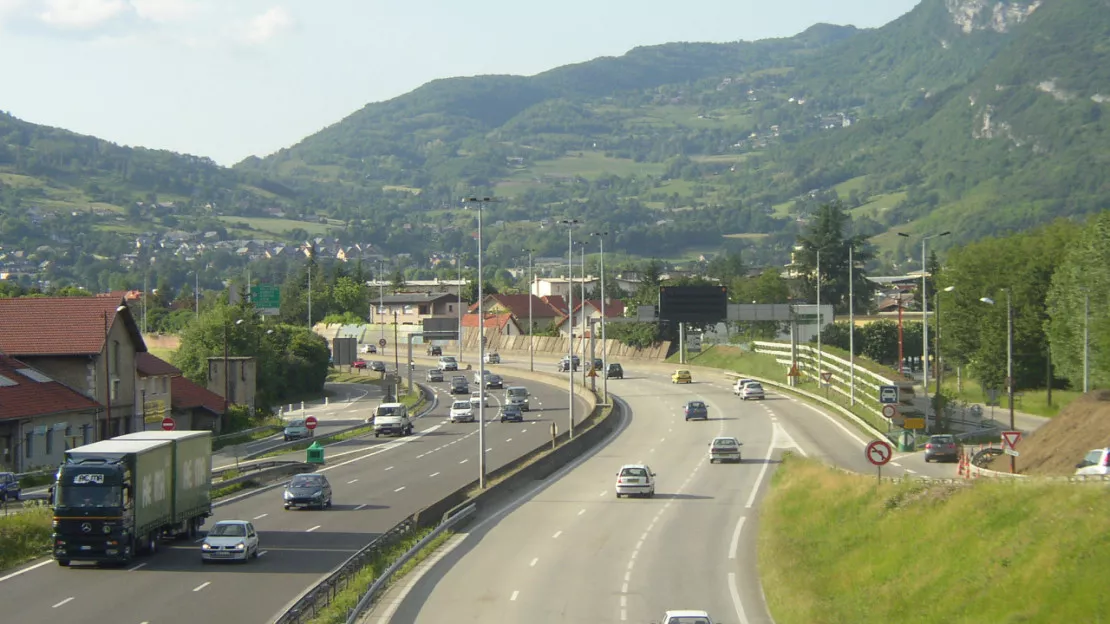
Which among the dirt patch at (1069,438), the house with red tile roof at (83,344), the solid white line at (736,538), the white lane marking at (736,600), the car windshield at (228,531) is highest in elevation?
the house with red tile roof at (83,344)

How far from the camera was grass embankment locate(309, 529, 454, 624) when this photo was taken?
27891 mm

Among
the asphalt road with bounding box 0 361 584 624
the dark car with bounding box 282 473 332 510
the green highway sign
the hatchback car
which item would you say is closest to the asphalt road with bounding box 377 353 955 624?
the hatchback car

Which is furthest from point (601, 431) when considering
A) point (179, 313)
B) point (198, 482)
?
point (179, 313)

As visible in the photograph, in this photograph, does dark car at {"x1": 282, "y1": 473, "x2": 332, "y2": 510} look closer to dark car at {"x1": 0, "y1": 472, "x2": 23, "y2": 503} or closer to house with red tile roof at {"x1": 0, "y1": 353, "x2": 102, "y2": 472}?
dark car at {"x1": 0, "y1": 472, "x2": 23, "y2": 503}

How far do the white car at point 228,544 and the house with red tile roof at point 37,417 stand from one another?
2648 cm

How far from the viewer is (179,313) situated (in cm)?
19500

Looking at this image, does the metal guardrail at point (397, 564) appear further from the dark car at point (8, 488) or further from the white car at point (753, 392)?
the white car at point (753, 392)

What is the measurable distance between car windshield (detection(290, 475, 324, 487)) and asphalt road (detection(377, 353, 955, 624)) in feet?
19.2

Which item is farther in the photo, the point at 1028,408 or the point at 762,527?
the point at 1028,408

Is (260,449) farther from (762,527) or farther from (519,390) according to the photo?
(762,527)

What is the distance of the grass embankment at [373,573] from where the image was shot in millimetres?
27891

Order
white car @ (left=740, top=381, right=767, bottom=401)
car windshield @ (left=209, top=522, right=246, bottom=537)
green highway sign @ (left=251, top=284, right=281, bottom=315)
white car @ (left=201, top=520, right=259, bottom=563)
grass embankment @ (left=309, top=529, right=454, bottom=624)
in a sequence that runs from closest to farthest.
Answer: grass embankment @ (left=309, top=529, right=454, bottom=624)
white car @ (left=201, top=520, right=259, bottom=563)
car windshield @ (left=209, top=522, right=246, bottom=537)
white car @ (left=740, top=381, right=767, bottom=401)
green highway sign @ (left=251, top=284, right=281, bottom=315)

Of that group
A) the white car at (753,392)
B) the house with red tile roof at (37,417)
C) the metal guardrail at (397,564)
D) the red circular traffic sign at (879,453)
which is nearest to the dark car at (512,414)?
the white car at (753,392)

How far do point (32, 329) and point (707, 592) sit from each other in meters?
45.9
